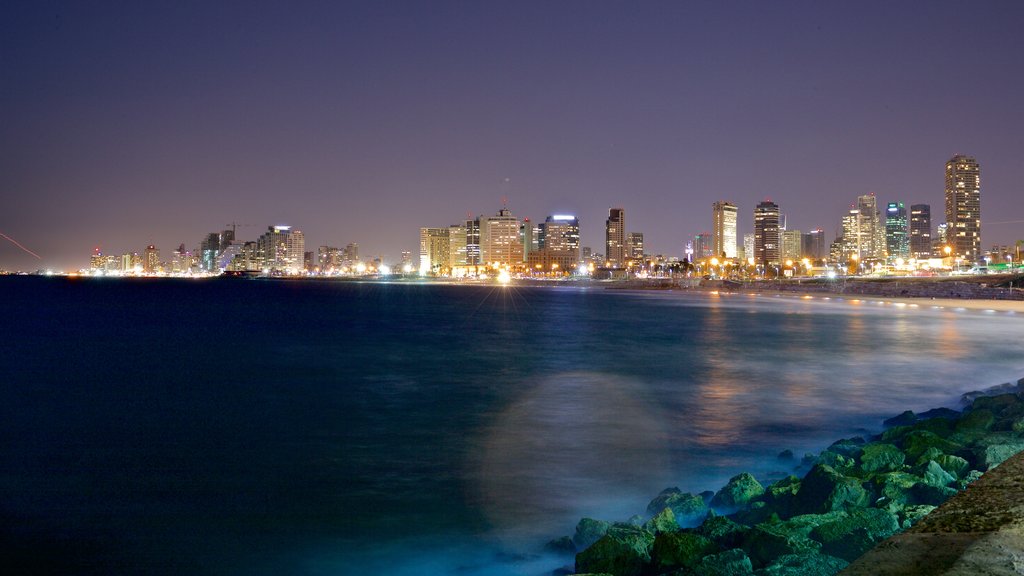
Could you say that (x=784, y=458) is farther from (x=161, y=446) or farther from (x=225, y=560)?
(x=161, y=446)

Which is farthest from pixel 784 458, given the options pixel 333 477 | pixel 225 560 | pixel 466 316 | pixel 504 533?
pixel 466 316

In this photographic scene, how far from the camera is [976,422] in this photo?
43.0 feet

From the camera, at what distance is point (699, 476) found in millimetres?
12750

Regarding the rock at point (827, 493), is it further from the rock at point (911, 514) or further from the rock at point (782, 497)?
the rock at point (911, 514)

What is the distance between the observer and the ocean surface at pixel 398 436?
9.62m

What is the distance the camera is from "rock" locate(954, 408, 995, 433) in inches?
508

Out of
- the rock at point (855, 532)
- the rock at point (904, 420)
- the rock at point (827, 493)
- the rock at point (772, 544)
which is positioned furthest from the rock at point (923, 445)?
the rock at point (772, 544)

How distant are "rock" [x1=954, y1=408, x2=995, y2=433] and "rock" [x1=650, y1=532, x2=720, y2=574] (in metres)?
7.85

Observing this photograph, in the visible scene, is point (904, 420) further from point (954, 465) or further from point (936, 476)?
point (936, 476)

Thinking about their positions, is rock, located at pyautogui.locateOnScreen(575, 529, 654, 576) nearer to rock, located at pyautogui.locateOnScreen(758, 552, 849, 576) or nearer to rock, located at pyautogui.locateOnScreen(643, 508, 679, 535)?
rock, located at pyautogui.locateOnScreen(643, 508, 679, 535)

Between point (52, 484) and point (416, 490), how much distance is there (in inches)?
230

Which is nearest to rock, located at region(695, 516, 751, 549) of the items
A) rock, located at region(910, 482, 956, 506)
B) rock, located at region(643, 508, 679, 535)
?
rock, located at region(643, 508, 679, 535)

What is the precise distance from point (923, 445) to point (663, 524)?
474cm

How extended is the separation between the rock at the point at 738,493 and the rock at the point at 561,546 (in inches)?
97.5
